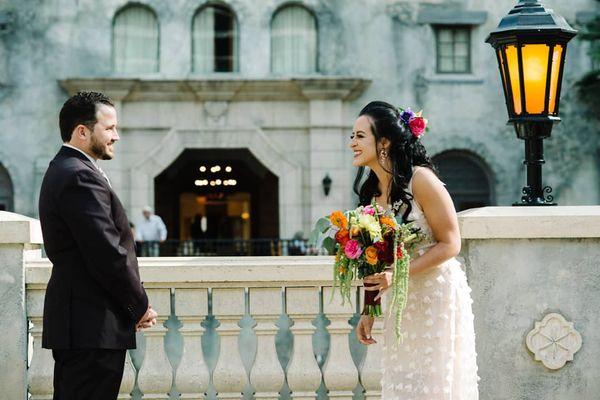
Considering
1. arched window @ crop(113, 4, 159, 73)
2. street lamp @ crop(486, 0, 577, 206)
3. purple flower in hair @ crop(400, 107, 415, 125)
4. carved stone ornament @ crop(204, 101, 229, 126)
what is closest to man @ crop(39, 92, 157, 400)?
purple flower in hair @ crop(400, 107, 415, 125)

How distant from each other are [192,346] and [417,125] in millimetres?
2167

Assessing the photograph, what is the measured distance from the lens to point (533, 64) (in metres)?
7.68

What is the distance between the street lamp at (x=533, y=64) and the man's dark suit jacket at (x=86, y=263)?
137 inches

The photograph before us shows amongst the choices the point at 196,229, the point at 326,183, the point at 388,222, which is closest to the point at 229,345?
the point at 388,222

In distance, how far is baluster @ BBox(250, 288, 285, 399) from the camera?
21.1 feet

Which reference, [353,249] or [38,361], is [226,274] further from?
[353,249]

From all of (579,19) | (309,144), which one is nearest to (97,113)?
(309,144)

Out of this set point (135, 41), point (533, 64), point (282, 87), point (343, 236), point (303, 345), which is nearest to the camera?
point (343, 236)

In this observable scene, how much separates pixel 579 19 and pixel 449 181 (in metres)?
5.14

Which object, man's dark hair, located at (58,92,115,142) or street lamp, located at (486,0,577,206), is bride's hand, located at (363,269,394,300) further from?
street lamp, located at (486,0,577,206)

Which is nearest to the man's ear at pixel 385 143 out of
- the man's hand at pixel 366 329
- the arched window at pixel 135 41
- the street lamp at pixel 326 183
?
the man's hand at pixel 366 329

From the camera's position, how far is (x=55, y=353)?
17.4ft

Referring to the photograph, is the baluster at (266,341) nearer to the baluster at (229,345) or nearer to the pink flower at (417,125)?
the baluster at (229,345)

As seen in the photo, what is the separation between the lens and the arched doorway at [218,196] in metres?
27.9
